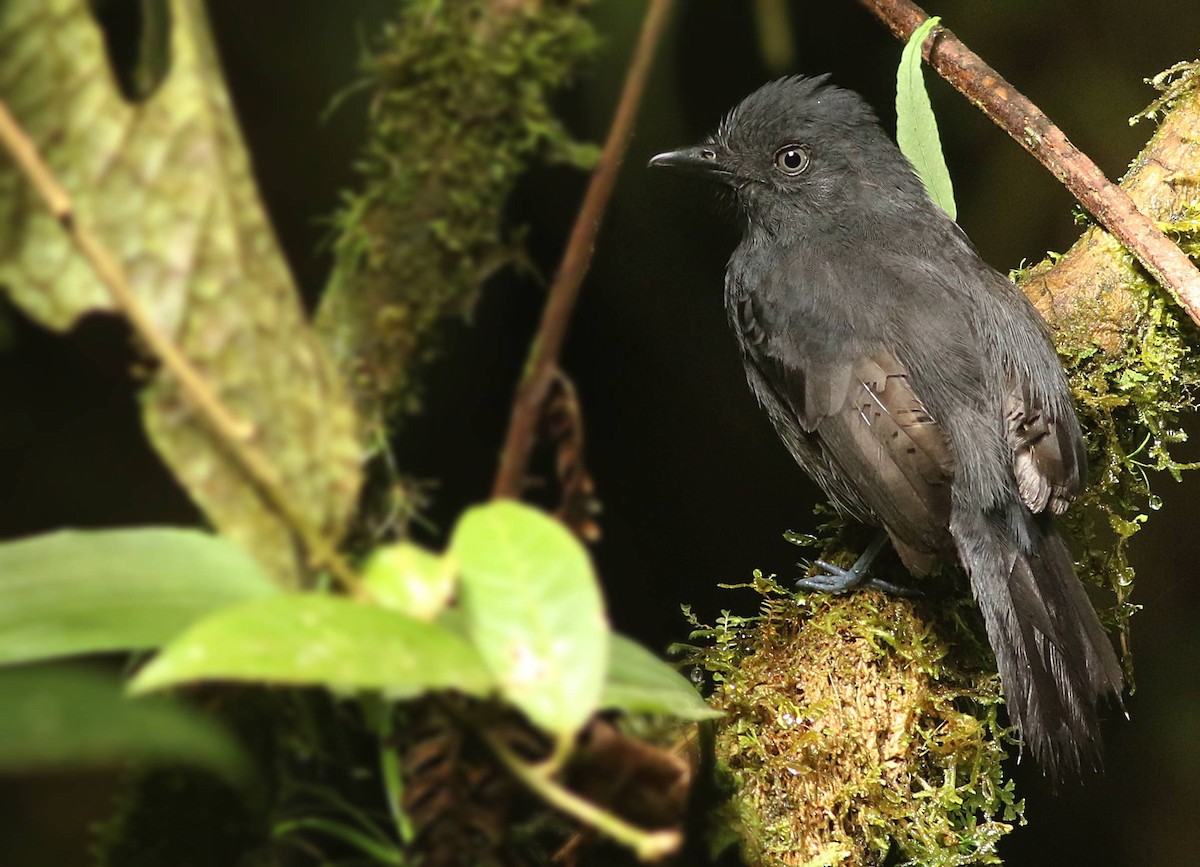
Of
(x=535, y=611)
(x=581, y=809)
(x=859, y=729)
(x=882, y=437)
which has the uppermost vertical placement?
(x=535, y=611)

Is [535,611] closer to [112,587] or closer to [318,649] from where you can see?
[318,649]

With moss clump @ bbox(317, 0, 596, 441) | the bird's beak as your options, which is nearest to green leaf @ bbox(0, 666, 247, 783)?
moss clump @ bbox(317, 0, 596, 441)

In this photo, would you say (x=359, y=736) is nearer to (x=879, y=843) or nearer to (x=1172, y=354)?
(x=879, y=843)

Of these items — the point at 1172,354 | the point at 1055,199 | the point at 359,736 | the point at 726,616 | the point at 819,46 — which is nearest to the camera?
the point at 359,736

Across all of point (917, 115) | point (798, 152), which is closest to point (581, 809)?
point (917, 115)

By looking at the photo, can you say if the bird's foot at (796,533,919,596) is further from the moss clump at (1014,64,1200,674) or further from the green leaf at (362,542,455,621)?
the green leaf at (362,542,455,621)

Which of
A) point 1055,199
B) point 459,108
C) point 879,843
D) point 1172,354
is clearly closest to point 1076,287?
point 1172,354
